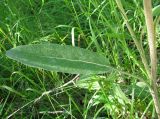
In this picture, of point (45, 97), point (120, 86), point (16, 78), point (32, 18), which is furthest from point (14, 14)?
point (120, 86)

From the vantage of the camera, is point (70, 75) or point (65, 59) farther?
point (70, 75)

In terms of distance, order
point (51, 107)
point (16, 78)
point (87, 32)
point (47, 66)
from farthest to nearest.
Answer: point (87, 32)
point (16, 78)
point (51, 107)
point (47, 66)

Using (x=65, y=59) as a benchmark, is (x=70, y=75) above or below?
below

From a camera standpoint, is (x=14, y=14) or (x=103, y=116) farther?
(x=14, y=14)

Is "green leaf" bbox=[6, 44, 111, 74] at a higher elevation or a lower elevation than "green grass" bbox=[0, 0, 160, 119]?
higher

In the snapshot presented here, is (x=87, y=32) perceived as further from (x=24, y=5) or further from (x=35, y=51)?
(x=35, y=51)
